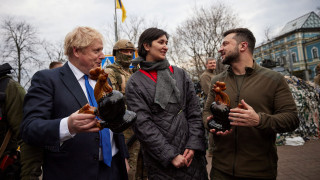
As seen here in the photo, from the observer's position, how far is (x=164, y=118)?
213 cm

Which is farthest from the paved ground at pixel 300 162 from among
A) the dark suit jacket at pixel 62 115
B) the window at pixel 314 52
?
the window at pixel 314 52

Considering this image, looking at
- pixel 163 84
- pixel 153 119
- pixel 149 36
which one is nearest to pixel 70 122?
pixel 153 119

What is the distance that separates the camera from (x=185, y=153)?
2078 mm

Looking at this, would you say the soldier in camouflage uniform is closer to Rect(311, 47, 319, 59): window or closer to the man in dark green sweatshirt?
the man in dark green sweatshirt

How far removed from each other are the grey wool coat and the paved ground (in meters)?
3.17

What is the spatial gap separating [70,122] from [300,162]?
5682mm

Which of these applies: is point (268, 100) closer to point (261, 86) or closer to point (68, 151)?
point (261, 86)

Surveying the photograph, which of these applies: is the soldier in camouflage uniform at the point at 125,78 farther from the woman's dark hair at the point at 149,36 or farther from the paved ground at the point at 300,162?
the paved ground at the point at 300,162

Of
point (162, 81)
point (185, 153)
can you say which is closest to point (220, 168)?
point (185, 153)

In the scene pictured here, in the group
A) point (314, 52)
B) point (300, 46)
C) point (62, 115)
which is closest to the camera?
point (62, 115)

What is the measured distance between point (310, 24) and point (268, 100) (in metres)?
72.8

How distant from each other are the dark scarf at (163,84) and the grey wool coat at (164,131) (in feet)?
0.23

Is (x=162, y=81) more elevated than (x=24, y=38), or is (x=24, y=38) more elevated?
(x=24, y=38)

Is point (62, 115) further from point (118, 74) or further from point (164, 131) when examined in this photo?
point (118, 74)
